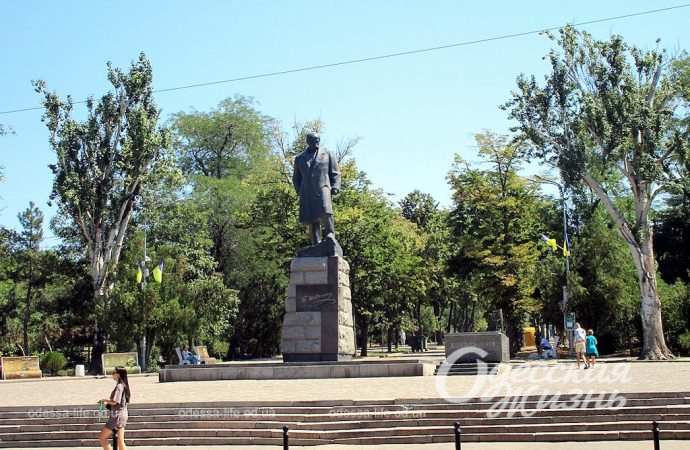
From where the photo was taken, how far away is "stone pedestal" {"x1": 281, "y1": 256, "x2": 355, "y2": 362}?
25.2 meters

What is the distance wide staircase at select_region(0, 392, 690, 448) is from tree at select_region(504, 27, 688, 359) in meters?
20.7

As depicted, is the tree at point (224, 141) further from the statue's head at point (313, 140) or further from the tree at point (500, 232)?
the statue's head at point (313, 140)

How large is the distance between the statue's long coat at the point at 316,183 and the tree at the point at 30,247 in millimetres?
31298

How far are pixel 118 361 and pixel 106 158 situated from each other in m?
10.2

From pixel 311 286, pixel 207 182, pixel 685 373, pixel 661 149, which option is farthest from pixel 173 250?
pixel 685 373

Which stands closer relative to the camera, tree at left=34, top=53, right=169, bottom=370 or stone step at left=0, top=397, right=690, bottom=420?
stone step at left=0, top=397, right=690, bottom=420

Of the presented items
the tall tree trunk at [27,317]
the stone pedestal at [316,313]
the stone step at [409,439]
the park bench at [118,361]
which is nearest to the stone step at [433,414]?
the stone step at [409,439]

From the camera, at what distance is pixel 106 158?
40.5 meters

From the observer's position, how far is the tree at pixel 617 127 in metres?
34.6

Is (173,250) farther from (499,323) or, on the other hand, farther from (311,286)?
(311,286)

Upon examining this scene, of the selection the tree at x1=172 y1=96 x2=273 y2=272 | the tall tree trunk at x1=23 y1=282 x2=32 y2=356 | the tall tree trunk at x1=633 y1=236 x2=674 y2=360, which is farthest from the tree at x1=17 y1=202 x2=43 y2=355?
the tall tree trunk at x1=633 y1=236 x2=674 y2=360

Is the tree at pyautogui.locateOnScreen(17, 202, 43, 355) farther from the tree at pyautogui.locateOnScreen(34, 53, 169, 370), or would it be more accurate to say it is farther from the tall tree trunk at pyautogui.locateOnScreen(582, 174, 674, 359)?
the tall tree trunk at pyautogui.locateOnScreen(582, 174, 674, 359)

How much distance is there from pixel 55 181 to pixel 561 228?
1245 inches

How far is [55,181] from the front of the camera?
40.2 m
